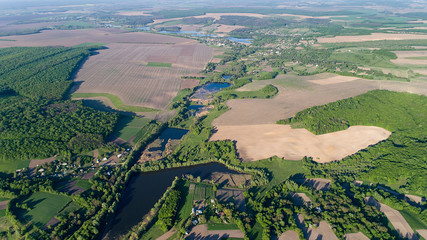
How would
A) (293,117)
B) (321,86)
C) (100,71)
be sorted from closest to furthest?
(293,117), (321,86), (100,71)

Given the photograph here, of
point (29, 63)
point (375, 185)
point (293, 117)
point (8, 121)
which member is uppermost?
point (29, 63)

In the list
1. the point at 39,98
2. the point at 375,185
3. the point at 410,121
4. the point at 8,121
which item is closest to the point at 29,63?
the point at 39,98

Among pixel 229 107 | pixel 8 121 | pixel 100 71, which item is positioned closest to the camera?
pixel 8 121

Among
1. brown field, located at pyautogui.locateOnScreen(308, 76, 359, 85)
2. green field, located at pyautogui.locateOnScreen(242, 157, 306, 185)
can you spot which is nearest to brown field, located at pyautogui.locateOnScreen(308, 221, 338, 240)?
green field, located at pyautogui.locateOnScreen(242, 157, 306, 185)

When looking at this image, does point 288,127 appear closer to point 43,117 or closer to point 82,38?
point 43,117

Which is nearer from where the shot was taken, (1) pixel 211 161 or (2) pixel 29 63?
(1) pixel 211 161

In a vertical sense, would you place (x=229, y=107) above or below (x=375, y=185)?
above

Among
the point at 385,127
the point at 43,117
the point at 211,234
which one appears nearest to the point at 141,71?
the point at 43,117

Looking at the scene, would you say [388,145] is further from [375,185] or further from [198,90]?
[198,90]
